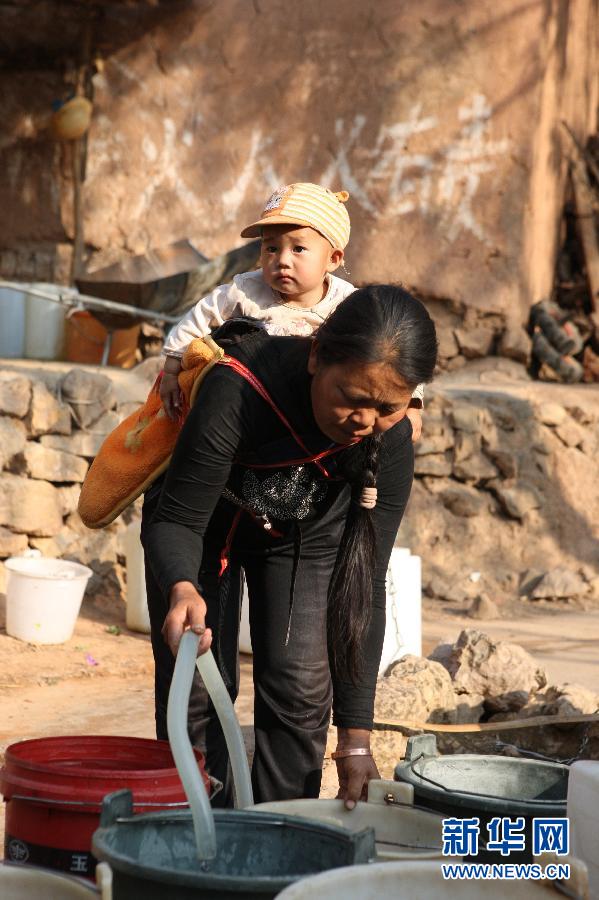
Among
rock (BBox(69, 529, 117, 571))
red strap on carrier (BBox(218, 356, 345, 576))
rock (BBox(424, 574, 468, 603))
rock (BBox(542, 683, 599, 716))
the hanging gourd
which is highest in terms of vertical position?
the hanging gourd

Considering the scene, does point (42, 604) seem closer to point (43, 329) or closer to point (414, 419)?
point (414, 419)

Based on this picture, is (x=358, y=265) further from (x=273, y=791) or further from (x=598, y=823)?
(x=598, y=823)

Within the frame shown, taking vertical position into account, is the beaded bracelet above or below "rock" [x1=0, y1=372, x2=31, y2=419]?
below

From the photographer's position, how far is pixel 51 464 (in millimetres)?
6664

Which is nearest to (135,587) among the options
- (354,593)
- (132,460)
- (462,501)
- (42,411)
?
(42,411)

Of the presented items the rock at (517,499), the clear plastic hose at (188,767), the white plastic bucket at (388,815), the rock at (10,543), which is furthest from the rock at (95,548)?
the clear plastic hose at (188,767)

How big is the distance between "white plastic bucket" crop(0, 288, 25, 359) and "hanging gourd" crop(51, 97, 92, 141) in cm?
133

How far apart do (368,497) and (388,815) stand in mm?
626

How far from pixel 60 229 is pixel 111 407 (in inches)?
119

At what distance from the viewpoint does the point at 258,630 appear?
8.54ft

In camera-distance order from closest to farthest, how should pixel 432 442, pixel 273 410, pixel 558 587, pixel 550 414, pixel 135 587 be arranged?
pixel 273 410, pixel 135 587, pixel 558 587, pixel 432 442, pixel 550 414

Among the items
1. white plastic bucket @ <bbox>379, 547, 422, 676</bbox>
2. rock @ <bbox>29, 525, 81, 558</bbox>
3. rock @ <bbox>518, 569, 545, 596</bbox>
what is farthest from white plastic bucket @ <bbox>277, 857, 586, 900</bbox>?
rock @ <bbox>518, 569, 545, 596</bbox>

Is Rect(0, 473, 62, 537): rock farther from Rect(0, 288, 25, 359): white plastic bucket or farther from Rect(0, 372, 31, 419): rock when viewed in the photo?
Rect(0, 288, 25, 359): white plastic bucket

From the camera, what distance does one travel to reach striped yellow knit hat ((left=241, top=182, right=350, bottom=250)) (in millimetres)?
2830
